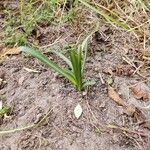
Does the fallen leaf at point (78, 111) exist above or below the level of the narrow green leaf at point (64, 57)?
below

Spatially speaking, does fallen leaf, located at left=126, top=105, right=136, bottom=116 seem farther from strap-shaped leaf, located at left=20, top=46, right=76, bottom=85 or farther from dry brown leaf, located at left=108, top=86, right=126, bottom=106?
strap-shaped leaf, located at left=20, top=46, right=76, bottom=85

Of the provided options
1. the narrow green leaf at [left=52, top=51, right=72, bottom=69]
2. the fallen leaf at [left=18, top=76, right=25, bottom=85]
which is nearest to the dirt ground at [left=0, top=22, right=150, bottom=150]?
the fallen leaf at [left=18, top=76, right=25, bottom=85]

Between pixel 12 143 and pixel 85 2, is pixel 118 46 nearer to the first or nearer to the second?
pixel 85 2

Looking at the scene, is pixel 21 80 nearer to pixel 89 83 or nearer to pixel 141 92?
pixel 89 83

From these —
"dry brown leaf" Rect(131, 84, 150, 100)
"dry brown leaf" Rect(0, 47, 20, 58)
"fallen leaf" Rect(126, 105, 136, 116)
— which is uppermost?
"dry brown leaf" Rect(131, 84, 150, 100)

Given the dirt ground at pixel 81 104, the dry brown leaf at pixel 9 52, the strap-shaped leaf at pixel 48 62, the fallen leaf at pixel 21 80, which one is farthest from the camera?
the dry brown leaf at pixel 9 52

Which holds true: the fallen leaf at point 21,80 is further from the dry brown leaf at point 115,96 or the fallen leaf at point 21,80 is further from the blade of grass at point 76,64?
the dry brown leaf at point 115,96

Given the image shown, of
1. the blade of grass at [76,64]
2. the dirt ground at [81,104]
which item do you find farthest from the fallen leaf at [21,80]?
the blade of grass at [76,64]

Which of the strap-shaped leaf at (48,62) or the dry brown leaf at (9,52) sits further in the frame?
the dry brown leaf at (9,52)

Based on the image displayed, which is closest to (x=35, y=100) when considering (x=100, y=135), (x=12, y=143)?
(x=12, y=143)

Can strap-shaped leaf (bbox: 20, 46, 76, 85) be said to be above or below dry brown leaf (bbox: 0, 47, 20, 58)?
above
